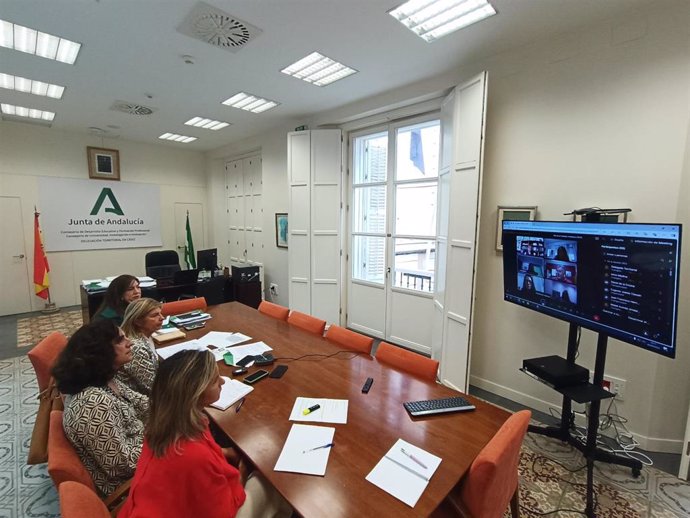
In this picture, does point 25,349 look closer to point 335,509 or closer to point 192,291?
point 192,291

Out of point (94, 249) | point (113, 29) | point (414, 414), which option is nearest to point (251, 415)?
point (414, 414)

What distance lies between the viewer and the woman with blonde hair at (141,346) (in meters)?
1.81

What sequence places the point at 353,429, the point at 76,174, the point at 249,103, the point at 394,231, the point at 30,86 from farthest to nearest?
the point at 76,174, the point at 249,103, the point at 394,231, the point at 30,86, the point at 353,429

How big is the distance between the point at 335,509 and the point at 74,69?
14.6 feet

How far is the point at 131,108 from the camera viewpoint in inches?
174

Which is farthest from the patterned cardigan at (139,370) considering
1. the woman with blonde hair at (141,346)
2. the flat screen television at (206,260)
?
the flat screen television at (206,260)

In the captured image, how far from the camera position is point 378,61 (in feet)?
9.88

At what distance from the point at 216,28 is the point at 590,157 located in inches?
122

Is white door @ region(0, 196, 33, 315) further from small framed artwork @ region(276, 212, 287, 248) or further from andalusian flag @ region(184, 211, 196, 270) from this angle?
small framed artwork @ region(276, 212, 287, 248)

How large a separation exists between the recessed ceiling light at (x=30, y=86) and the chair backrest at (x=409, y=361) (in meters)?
4.77

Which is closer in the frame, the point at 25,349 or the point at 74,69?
the point at 74,69

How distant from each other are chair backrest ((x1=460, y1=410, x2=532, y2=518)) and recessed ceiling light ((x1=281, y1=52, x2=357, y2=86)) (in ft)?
10.6

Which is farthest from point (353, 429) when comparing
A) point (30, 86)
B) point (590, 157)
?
point (30, 86)

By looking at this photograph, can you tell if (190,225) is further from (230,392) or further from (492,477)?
(492,477)
